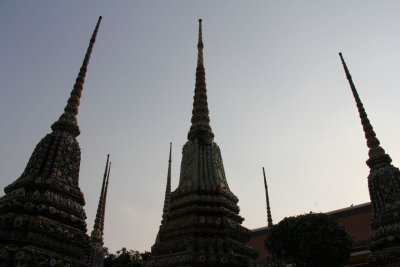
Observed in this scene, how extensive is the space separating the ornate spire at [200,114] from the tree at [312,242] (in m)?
6.27

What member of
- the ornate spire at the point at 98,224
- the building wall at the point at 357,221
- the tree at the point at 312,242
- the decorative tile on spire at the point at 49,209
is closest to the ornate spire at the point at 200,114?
the decorative tile on spire at the point at 49,209

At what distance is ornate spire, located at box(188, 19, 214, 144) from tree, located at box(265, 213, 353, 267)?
20.6ft

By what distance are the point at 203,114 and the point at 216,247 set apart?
5532 millimetres

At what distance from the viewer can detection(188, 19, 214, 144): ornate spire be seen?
13.4 metres

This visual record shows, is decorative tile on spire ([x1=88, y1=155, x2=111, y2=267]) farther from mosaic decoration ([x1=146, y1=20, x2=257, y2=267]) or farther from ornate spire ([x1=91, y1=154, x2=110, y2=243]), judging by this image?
mosaic decoration ([x1=146, y1=20, x2=257, y2=267])

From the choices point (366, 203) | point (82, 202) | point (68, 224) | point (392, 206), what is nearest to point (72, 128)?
point (82, 202)

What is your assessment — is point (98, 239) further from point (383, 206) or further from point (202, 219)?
point (383, 206)

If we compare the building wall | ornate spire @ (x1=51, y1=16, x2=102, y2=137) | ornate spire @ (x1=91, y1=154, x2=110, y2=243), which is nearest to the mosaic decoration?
ornate spire @ (x1=51, y1=16, x2=102, y2=137)

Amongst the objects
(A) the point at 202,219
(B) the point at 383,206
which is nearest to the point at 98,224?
(A) the point at 202,219

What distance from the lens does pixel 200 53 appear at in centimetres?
1680

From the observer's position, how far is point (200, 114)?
14.1m

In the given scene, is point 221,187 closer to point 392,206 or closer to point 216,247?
point 216,247

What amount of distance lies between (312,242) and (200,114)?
24.4 ft

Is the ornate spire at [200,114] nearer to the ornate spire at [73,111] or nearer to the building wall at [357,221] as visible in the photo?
the ornate spire at [73,111]
